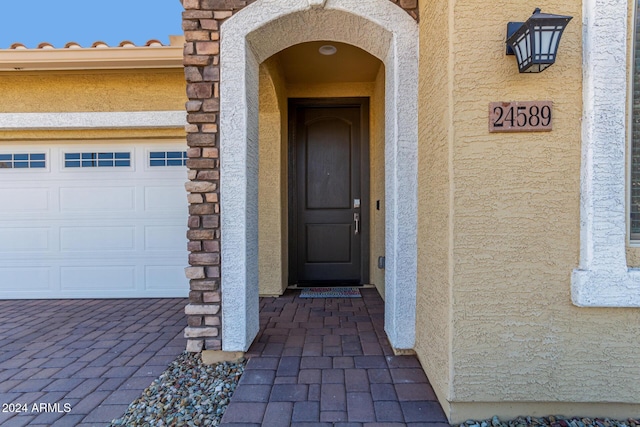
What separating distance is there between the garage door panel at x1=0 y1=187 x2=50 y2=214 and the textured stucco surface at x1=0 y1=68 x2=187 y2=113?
989 millimetres

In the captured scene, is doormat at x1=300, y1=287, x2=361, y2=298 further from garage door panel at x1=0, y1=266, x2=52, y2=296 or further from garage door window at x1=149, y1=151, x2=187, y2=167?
garage door panel at x1=0, y1=266, x2=52, y2=296

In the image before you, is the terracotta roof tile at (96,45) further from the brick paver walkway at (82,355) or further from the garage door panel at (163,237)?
the brick paver walkway at (82,355)

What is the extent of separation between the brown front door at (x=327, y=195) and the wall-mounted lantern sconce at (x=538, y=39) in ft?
9.12

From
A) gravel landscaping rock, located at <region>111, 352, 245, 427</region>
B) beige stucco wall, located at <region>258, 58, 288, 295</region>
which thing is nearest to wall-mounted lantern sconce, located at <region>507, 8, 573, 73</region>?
gravel landscaping rock, located at <region>111, 352, 245, 427</region>

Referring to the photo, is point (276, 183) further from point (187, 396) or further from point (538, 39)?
point (538, 39)

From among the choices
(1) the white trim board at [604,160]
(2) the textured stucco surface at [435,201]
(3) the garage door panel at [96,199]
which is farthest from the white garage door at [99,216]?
(1) the white trim board at [604,160]

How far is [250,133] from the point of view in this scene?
2455mm

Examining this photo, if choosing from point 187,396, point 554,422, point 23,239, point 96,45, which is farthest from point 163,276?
point 554,422

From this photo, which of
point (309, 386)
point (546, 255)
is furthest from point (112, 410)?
point (546, 255)

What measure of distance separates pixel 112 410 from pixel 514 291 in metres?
2.41

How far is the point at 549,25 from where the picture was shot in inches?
59.5

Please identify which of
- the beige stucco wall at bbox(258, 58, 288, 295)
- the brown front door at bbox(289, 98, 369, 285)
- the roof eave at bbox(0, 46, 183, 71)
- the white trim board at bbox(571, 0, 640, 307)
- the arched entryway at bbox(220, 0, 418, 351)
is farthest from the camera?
the brown front door at bbox(289, 98, 369, 285)

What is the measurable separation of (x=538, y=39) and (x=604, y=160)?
727 mm

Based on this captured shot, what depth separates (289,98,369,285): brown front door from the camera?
4414mm
